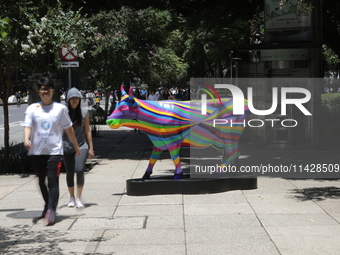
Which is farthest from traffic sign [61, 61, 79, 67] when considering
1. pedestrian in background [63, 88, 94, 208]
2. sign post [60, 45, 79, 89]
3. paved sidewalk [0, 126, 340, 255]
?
pedestrian in background [63, 88, 94, 208]

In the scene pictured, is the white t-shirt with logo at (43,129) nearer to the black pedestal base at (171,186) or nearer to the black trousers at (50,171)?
the black trousers at (50,171)

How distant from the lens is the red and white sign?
46.0 feet

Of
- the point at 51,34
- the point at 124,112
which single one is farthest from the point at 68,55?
the point at 124,112

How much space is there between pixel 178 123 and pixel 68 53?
4.70m

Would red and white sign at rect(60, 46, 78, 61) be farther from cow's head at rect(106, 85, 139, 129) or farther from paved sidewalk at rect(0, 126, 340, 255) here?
cow's head at rect(106, 85, 139, 129)

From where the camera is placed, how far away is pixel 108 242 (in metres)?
6.91

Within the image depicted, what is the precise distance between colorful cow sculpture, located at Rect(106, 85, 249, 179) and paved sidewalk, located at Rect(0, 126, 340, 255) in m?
0.92

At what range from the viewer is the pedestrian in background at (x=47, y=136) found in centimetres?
795

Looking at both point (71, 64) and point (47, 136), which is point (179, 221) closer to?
point (47, 136)

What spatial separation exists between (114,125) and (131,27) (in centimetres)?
1800

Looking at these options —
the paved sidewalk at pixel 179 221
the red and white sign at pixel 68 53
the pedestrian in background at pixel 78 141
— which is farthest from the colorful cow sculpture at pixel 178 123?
the red and white sign at pixel 68 53

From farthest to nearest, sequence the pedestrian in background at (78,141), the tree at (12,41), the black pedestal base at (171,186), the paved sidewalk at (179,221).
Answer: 1. the tree at (12,41)
2. the black pedestal base at (171,186)
3. the pedestrian in background at (78,141)
4. the paved sidewalk at (179,221)

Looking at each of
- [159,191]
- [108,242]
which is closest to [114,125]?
[159,191]

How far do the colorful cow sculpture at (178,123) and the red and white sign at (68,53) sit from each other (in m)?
4.19
